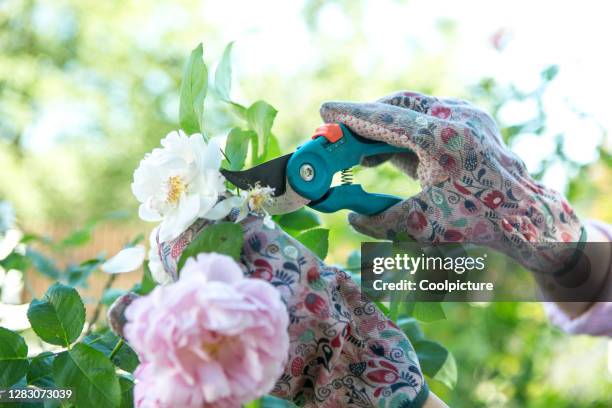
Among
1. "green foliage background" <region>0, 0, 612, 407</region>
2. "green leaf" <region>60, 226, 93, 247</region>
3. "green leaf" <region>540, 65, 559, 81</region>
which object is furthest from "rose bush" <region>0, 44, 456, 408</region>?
"green foliage background" <region>0, 0, 612, 407</region>

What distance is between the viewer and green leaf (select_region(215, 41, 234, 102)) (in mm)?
602

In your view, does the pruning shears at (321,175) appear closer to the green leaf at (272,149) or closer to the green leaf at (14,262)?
the green leaf at (272,149)

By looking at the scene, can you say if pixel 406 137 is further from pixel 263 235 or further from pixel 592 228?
pixel 592 228

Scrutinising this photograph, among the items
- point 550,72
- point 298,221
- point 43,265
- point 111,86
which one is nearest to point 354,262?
point 298,221

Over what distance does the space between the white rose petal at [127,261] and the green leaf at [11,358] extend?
0.34ft

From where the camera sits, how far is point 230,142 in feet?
1.83

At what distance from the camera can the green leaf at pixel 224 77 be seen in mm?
602

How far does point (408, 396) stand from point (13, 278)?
0.68 metres

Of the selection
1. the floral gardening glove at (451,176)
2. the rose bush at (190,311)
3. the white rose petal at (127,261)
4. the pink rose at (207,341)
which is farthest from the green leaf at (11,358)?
the floral gardening glove at (451,176)

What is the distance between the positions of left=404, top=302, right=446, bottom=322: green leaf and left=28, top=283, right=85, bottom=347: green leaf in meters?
→ 0.31

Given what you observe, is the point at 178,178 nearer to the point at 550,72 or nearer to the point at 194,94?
the point at 194,94

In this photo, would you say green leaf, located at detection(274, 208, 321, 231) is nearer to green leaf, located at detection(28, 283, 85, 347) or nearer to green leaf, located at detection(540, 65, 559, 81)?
green leaf, located at detection(28, 283, 85, 347)

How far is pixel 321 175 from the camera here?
0.54m

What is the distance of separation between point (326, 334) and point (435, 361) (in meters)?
0.25
